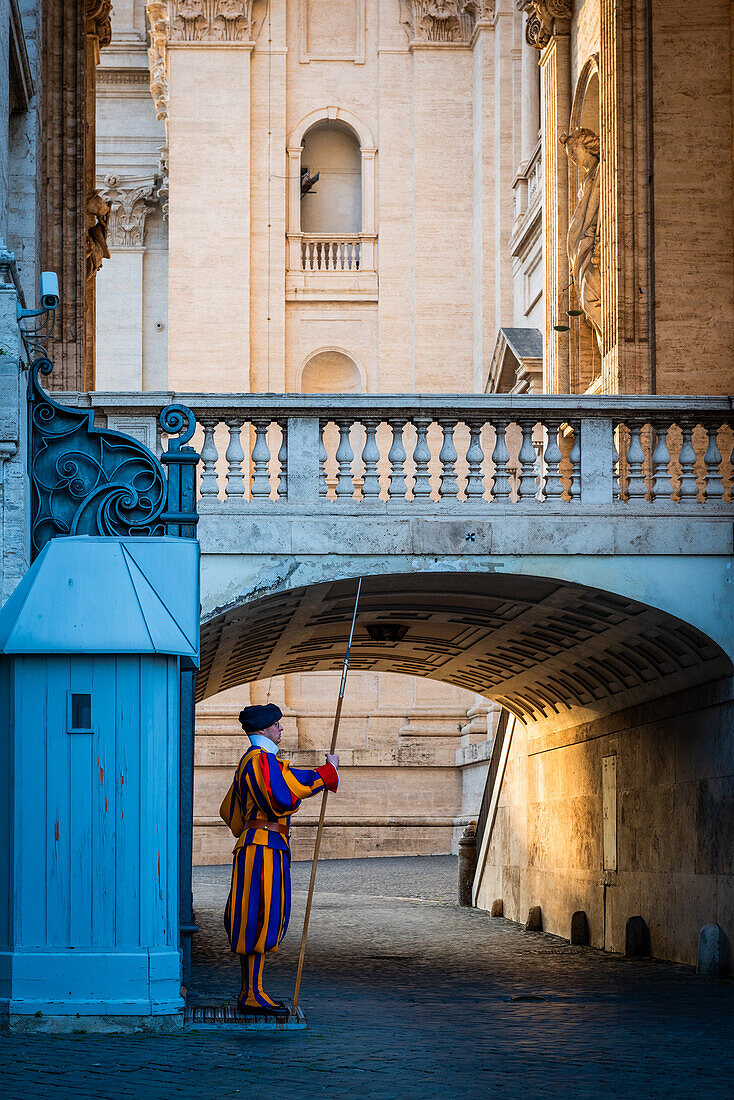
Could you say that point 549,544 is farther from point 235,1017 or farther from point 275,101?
point 275,101

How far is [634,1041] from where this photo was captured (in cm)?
863

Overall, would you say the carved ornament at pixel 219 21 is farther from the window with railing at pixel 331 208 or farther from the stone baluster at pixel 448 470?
the stone baluster at pixel 448 470

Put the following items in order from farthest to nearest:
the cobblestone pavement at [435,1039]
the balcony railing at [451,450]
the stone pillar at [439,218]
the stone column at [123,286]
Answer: the stone column at [123,286] → the stone pillar at [439,218] → the balcony railing at [451,450] → the cobblestone pavement at [435,1039]

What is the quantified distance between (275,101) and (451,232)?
15.5ft

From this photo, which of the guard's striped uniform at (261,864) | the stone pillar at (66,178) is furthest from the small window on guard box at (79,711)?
the stone pillar at (66,178)

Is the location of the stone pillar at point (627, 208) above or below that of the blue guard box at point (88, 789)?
above

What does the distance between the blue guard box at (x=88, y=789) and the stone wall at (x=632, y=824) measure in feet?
19.3

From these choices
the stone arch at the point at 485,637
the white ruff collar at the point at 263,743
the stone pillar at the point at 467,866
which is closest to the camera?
the white ruff collar at the point at 263,743

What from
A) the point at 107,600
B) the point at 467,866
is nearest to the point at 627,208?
the point at 467,866

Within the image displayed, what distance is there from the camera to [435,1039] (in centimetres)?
852

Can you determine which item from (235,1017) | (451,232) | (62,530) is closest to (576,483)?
(62,530)

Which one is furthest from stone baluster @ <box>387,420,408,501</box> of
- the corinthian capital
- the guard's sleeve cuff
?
the corinthian capital

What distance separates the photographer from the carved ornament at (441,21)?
35156 millimetres

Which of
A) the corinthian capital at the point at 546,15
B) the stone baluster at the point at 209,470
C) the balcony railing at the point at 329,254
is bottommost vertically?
the stone baluster at the point at 209,470
